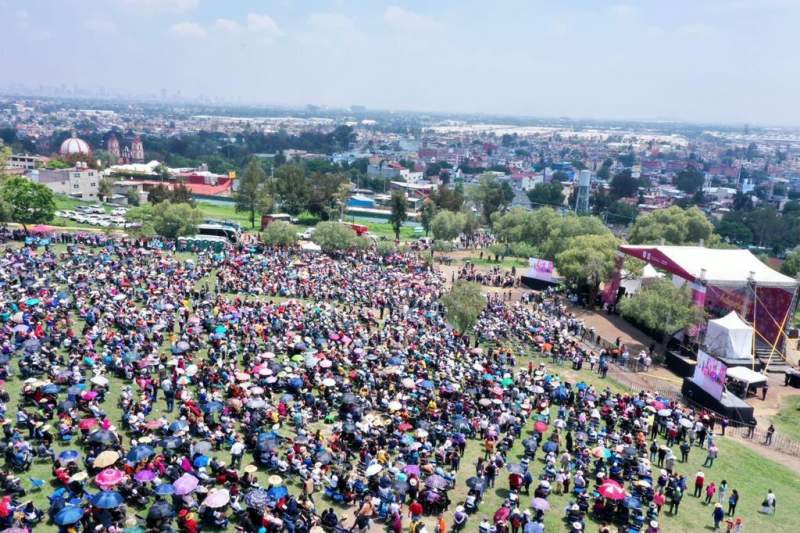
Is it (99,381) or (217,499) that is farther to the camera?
(99,381)

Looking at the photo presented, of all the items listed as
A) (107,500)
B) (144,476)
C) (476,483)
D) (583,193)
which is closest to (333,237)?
(476,483)

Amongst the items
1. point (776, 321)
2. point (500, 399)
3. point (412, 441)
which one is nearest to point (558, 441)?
point (500, 399)

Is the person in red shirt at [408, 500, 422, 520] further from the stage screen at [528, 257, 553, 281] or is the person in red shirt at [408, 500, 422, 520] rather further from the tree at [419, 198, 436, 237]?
the tree at [419, 198, 436, 237]

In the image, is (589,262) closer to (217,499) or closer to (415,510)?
(415,510)

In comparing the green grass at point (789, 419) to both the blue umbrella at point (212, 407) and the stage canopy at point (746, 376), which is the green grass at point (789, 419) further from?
the blue umbrella at point (212, 407)

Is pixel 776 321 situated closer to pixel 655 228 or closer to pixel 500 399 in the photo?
pixel 500 399

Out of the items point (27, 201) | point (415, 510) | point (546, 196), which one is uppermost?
A: point (27, 201)

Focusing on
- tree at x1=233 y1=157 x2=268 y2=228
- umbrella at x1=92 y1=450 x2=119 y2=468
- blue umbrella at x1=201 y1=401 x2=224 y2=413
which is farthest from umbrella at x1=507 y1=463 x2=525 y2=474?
tree at x1=233 y1=157 x2=268 y2=228
